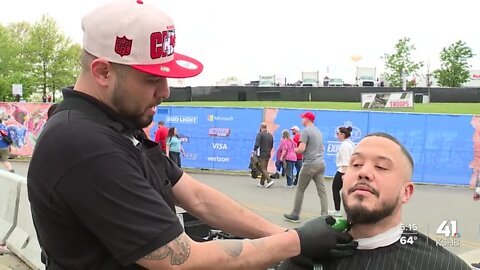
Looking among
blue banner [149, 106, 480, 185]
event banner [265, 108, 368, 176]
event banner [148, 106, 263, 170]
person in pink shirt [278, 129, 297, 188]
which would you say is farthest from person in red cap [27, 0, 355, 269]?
event banner [148, 106, 263, 170]

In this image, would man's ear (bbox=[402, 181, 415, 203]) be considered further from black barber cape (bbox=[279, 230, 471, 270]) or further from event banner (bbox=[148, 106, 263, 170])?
event banner (bbox=[148, 106, 263, 170])

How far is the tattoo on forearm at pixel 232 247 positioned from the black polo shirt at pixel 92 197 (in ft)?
0.62

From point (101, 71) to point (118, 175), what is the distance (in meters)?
0.40

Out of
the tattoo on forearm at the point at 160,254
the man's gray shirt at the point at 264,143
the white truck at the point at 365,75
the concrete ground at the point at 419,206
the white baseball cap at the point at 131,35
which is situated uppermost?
the white truck at the point at 365,75

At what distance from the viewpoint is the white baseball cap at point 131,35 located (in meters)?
1.63

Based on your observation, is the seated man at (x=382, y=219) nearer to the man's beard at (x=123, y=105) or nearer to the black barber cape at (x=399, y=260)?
the black barber cape at (x=399, y=260)

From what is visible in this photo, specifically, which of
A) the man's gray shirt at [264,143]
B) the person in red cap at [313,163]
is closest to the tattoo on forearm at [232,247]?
the person in red cap at [313,163]

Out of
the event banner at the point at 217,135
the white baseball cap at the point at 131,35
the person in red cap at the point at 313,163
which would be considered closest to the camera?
the white baseball cap at the point at 131,35

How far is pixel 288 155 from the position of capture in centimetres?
1328

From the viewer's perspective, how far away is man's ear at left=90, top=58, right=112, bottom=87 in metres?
1.67

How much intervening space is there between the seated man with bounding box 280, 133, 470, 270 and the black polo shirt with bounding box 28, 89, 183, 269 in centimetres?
72

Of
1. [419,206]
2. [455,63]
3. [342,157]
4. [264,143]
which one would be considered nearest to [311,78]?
[455,63]

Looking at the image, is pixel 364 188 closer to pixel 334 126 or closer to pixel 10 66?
pixel 334 126

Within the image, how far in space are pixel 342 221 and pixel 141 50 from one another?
109cm
